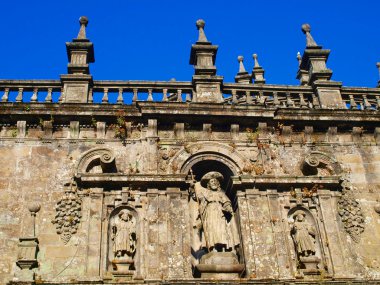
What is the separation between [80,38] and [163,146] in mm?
4165

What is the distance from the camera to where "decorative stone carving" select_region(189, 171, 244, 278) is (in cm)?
1137

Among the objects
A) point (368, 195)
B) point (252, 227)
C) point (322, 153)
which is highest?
point (322, 153)

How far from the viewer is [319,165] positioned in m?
13.6

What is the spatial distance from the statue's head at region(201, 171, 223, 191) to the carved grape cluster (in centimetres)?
287

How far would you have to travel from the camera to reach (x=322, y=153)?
45.2 feet

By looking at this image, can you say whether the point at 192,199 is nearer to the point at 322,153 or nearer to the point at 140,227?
the point at 140,227

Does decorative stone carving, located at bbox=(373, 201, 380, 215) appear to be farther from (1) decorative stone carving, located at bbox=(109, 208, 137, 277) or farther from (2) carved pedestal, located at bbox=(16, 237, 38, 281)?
(2) carved pedestal, located at bbox=(16, 237, 38, 281)

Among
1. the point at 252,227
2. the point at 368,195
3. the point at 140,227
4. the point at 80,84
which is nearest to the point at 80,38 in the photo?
the point at 80,84

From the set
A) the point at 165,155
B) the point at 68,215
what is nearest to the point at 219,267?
the point at 165,155

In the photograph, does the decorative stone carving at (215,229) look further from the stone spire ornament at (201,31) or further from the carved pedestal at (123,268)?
the stone spire ornament at (201,31)

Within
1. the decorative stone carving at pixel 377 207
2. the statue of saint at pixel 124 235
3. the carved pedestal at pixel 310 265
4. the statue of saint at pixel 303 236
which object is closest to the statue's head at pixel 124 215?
the statue of saint at pixel 124 235

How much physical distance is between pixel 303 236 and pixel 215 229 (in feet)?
6.63

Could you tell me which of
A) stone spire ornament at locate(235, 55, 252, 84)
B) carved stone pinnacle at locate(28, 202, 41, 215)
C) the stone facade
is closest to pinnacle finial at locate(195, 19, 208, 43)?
the stone facade

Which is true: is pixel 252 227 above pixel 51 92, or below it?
below
